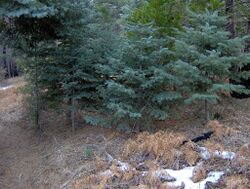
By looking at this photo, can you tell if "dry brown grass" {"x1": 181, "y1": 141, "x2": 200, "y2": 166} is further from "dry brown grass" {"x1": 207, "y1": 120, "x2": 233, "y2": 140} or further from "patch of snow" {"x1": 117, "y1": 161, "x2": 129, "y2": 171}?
"patch of snow" {"x1": 117, "y1": 161, "x2": 129, "y2": 171}

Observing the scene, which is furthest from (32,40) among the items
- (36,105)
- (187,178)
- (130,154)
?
(187,178)

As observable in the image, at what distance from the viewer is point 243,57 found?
6.87 meters

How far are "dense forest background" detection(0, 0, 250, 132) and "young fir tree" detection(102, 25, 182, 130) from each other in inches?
0.8

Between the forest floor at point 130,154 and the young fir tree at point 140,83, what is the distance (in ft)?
1.40

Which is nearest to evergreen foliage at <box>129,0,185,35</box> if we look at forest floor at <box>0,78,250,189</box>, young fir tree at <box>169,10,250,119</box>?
young fir tree at <box>169,10,250,119</box>

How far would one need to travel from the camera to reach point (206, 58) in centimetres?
659

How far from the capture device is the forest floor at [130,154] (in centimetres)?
546

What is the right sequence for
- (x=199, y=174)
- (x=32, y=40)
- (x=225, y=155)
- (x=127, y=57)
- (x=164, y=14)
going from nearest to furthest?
(x=199, y=174) → (x=225, y=155) → (x=127, y=57) → (x=32, y=40) → (x=164, y=14)

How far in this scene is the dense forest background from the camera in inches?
269

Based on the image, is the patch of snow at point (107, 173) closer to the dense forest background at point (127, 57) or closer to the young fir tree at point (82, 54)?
the dense forest background at point (127, 57)

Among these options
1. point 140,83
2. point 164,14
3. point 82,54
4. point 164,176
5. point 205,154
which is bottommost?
point 164,176

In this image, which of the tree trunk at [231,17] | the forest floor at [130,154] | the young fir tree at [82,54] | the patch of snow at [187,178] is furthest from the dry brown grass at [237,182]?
the tree trunk at [231,17]

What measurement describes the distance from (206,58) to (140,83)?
52.6 inches

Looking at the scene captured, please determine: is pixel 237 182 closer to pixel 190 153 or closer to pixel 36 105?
pixel 190 153
